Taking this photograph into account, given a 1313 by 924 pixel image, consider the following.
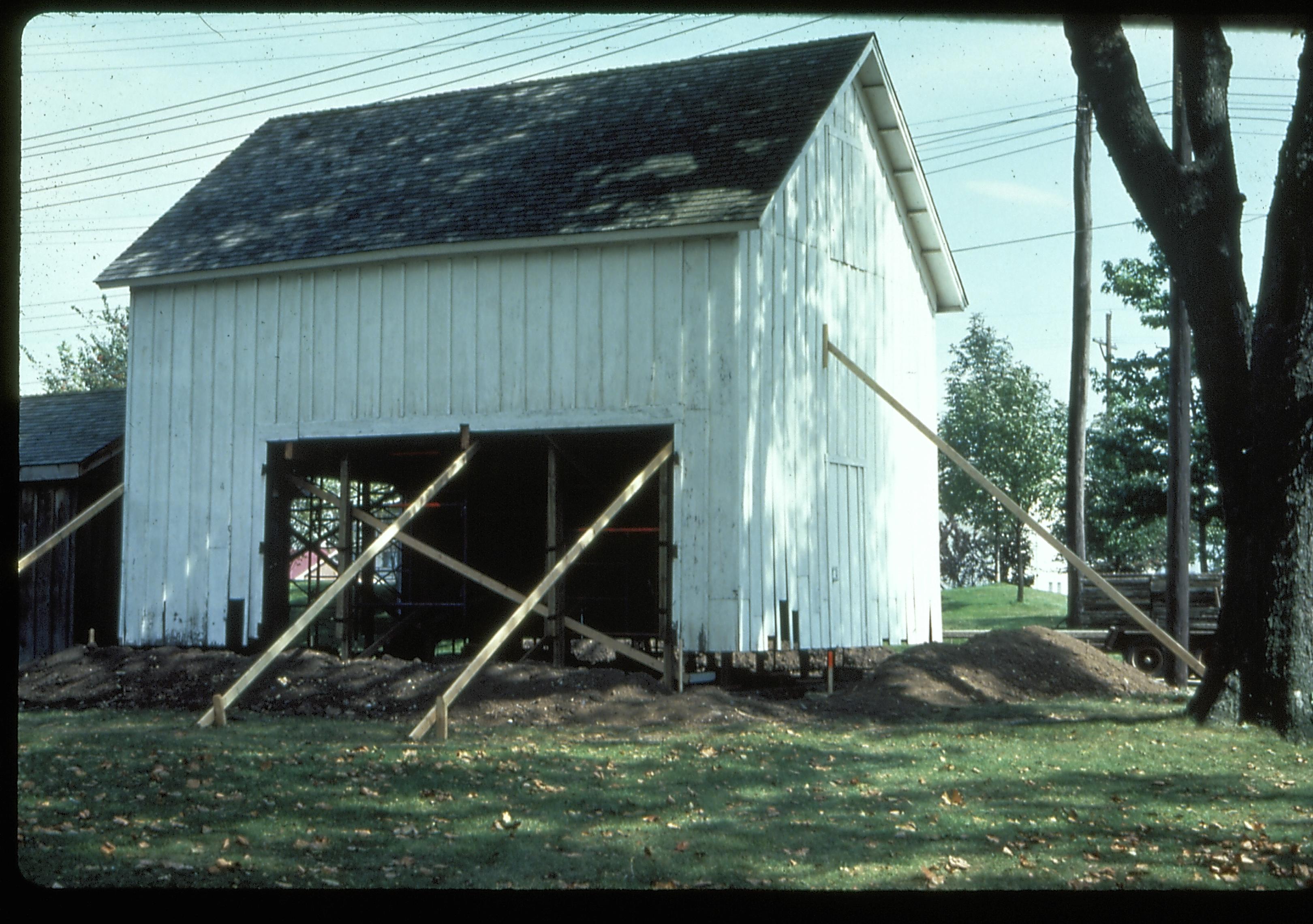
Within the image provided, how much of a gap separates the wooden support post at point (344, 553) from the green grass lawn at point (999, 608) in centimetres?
1884

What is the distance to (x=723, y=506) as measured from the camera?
15.8 metres

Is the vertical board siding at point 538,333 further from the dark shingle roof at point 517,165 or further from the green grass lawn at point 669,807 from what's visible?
the green grass lawn at point 669,807

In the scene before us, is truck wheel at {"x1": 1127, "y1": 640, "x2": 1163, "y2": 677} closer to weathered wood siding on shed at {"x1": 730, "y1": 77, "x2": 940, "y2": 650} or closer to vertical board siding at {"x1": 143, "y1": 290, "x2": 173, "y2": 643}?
weathered wood siding on shed at {"x1": 730, "y1": 77, "x2": 940, "y2": 650}

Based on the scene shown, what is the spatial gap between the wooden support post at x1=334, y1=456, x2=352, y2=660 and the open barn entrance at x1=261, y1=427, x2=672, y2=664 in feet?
0.09

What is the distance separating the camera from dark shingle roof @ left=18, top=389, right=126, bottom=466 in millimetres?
21984

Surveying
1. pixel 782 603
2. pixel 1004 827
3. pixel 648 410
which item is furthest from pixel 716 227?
pixel 1004 827

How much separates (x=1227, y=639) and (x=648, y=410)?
22.8ft

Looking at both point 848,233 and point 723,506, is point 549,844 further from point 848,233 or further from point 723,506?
point 848,233

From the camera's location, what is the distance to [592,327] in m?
16.5

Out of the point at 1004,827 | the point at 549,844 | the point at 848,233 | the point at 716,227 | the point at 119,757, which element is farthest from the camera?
the point at 848,233

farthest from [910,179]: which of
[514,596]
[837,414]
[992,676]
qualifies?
[514,596]

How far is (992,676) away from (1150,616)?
19.4ft

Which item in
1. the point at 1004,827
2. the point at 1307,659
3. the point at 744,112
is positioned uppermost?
the point at 744,112

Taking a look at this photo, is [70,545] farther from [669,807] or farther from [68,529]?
[669,807]
